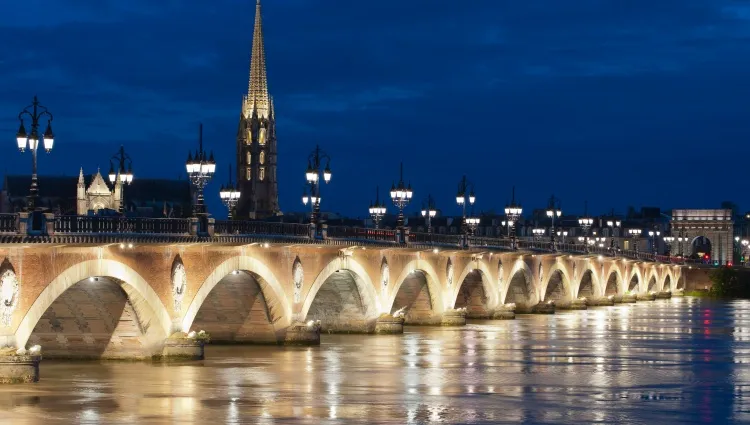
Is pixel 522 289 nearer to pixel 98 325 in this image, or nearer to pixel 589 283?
pixel 589 283

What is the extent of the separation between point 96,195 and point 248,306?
7771 centimetres

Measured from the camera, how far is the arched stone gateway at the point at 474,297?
83562mm

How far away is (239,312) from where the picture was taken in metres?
54.8

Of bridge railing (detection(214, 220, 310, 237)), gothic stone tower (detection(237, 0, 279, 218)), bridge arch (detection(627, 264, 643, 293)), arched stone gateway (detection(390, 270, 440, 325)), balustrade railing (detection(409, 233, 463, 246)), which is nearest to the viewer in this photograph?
bridge railing (detection(214, 220, 310, 237))

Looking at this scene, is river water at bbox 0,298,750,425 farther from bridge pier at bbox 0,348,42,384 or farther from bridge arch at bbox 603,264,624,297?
bridge arch at bbox 603,264,624,297

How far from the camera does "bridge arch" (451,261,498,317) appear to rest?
8344cm

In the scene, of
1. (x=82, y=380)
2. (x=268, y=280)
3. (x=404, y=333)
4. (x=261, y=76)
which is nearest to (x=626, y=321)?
(x=404, y=333)

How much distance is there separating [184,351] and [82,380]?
6.02 meters

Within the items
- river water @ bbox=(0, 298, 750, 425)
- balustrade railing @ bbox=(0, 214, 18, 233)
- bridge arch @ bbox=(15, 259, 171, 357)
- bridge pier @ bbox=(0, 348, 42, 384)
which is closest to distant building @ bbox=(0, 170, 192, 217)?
river water @ bbox=(0, 298, 750, 425)

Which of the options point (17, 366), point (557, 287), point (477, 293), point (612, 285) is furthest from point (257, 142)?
point (17, 366)

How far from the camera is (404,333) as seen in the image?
6669 cm

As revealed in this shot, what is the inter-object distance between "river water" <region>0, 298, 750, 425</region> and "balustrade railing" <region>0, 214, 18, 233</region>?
13.1ft

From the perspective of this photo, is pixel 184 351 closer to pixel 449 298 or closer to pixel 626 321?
pixel 449 298

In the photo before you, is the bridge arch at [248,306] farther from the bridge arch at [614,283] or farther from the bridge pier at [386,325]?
the bridge arch at [614,283]
